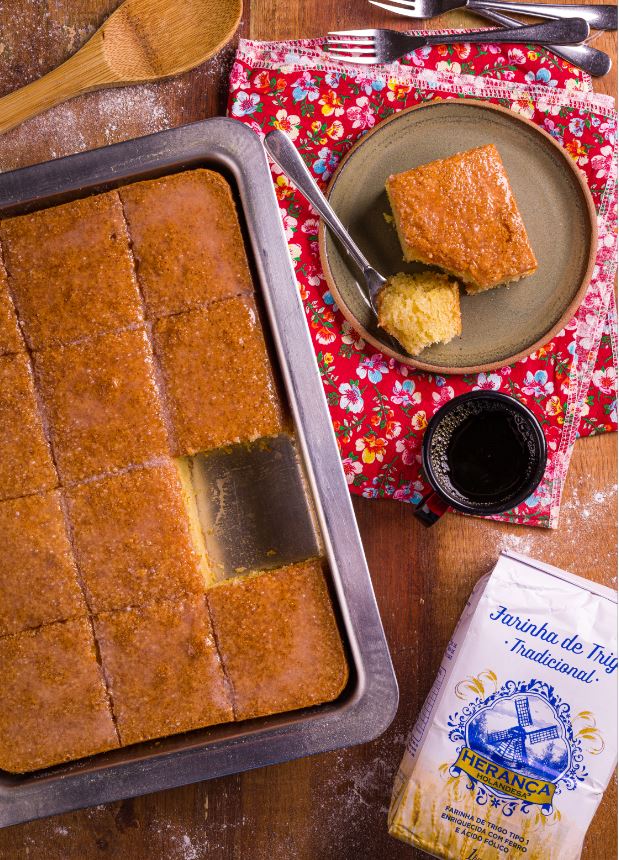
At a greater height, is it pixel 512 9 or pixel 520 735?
pixel 512 9

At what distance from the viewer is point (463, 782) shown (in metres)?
2.18

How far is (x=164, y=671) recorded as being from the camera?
2.12 metres

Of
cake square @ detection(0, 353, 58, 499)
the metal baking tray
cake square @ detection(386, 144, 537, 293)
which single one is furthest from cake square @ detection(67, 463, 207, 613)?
cake square @ detection(386, 144, 537, 293)

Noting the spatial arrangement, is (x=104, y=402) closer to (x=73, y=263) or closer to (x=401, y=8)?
(x=73, y=263)

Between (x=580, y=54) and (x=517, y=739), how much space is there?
7.55ft

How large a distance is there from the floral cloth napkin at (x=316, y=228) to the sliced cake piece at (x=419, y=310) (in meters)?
0.14

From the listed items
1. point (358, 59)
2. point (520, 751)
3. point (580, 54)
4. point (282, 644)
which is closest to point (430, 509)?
point (282, 644)

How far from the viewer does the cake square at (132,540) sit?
213 cm

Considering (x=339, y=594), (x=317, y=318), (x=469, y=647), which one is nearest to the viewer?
(x=339, y=594)

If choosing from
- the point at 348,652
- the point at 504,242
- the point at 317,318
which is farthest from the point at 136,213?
the point at 348,652

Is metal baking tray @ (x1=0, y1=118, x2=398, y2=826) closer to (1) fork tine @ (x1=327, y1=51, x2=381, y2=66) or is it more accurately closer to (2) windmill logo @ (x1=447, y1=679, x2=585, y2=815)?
(2) windmill logo @ (x1=447, y1=679, x2=585, y2=815)

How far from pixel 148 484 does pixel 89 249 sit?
739 mm

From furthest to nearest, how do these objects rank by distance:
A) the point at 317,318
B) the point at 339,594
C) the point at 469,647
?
1. the point at 317,318
2. the point at 469,647
3. the point at 339,594

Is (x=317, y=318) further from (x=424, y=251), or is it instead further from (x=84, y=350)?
(x=84, y=350)
